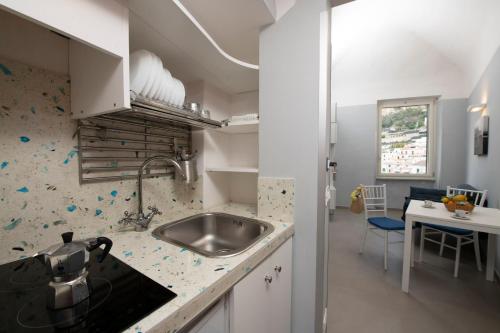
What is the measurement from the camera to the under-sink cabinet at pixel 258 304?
2.12ft

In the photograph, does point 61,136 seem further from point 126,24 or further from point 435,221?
point 435,221

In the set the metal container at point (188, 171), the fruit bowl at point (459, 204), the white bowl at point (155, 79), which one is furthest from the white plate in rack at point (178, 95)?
the fruit bowl at point (459, 204)

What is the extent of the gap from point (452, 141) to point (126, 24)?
5.04 meters

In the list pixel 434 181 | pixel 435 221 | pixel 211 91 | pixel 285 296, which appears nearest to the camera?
pixel 285 296

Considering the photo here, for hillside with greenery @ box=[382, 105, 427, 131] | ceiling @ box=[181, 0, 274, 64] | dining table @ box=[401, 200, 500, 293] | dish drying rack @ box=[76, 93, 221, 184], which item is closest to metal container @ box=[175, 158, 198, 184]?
dish drying rack @ box=[76, 93, 221, 184]

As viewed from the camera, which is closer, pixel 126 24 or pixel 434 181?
pixel 126 24

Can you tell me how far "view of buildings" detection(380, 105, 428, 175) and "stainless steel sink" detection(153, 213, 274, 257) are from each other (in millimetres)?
4170

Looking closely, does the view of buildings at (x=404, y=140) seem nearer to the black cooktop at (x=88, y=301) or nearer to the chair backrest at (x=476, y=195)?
the chair backrest at (x=476, y=195)

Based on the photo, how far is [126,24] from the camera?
0.70 meters

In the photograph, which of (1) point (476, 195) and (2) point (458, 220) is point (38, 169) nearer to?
(2) point (458, 220)

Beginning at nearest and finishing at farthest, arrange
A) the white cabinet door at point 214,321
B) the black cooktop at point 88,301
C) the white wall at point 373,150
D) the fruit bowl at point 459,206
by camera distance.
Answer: the black cooktop at point 88,301 → the white cabinet door at point 214,321 → the fruit bowl at point 459,206 → the white wall at point 373,150

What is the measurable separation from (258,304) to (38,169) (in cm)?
99

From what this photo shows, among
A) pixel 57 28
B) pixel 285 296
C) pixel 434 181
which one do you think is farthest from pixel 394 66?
pixel 57 28

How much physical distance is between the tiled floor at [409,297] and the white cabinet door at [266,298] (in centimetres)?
68
